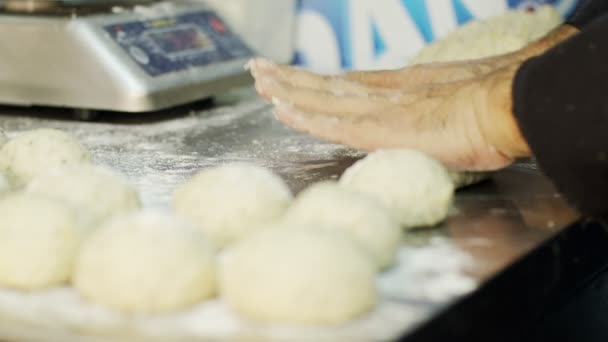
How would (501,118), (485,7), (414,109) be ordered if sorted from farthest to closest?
(485,7) < (414,109) < (501,118)

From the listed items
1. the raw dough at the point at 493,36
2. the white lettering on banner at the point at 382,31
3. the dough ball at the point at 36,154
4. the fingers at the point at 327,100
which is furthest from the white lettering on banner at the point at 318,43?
the dough ball at the point at 36,154

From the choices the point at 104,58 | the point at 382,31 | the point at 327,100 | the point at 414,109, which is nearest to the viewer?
the point at 414,109

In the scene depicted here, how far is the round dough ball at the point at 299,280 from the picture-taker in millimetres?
846

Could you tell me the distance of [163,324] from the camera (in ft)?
2.86

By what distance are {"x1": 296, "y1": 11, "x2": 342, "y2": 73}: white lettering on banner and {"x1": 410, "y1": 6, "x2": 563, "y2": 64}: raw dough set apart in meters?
0.51

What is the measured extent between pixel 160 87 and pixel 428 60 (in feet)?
1.89

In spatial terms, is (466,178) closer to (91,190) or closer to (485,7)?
(91,190)

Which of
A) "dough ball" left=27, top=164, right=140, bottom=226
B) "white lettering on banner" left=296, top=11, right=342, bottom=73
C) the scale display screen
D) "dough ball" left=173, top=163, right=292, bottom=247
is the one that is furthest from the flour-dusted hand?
"white lettering on banner" left=296, top=11, right=342, bottom=73

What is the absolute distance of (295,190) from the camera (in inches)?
54.6

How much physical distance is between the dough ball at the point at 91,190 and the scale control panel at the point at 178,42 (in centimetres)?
87

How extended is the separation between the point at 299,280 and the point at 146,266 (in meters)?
0.16

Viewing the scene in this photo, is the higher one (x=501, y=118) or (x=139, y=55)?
(x=501, y=118)

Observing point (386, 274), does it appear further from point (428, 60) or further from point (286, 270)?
point (428, 60)

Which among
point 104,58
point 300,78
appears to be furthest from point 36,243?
point 104,58
